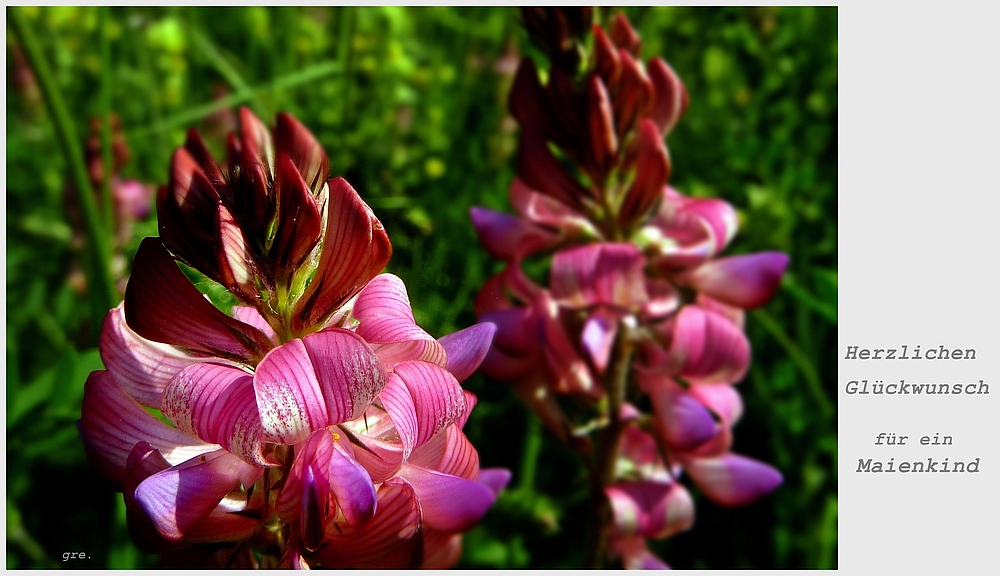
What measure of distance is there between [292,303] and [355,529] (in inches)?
8.5

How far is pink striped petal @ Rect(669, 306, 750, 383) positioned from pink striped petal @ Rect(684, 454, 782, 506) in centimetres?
19

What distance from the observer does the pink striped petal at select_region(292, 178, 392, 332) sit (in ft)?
2.88

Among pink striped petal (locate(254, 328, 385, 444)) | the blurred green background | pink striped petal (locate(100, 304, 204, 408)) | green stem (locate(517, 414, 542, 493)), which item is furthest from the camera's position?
green stem (locate(517, 414, 542, 493))

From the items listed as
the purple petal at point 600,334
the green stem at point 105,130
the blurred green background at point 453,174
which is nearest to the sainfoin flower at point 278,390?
the blurred green background at point 453,174

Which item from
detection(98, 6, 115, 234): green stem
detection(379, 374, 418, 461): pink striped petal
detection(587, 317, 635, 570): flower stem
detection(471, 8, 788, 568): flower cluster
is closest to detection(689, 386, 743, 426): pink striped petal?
detection(471, 8, 788, 568): flower cluster

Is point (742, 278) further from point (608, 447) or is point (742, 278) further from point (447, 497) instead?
point (447, 497)

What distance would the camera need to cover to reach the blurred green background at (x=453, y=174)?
1.96 m

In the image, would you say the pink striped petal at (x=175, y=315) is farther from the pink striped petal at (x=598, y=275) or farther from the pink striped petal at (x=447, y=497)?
the pink striped petal at (x=598, y=275)

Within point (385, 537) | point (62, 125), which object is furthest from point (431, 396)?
point (62, 125)

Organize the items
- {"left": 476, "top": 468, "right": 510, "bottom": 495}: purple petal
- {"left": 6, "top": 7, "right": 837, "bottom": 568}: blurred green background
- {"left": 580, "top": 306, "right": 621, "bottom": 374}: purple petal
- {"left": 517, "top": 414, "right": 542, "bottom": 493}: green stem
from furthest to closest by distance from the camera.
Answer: {"left": 517, "top": 414, "right": 542, "bottom": 493}: green stem → {"left": 6, "top": 7, "right": 837, "bottom": 568}: blurred green background → {"left": 580, "top": 306, "right": 621, "bottom": 374}: purple petal → {"left": 476, "top": 468, "right": 510, "bottom": 495}: purple petal

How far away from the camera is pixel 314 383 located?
0.83 meters

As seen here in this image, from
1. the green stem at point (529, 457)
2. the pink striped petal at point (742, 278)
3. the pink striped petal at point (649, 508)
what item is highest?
the pink striped petal at point (742, 278)

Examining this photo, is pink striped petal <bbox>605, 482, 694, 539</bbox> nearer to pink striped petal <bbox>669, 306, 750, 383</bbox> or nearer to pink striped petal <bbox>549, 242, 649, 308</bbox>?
pink striped petal <bbox>669, 306, 750, 383</bbox>

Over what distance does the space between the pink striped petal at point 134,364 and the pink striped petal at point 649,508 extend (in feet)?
2.92
